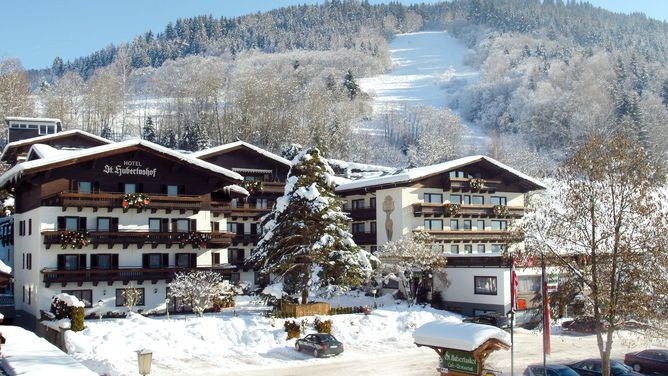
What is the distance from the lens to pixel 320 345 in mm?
36719

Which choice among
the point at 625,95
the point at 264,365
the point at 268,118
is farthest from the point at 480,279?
the point at 625,95

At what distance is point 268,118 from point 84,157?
8064 cm

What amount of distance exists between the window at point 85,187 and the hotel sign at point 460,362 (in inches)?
1201

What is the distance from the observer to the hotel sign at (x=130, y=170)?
4631cm

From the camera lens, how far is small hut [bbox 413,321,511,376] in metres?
22.2

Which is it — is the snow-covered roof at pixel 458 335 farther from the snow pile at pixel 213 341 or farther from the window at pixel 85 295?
the window at pixel 85 295

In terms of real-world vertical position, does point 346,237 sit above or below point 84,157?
below

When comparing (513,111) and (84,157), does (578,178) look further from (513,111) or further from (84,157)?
(513,111)

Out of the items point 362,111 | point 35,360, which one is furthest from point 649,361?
point 362,111

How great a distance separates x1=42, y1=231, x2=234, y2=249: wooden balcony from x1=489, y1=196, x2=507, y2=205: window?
28.4 m

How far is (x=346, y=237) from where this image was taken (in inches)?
1758

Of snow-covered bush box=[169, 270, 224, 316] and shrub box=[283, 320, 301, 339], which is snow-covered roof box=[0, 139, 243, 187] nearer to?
snow-covered bush box=[169, 270, 224, 316]

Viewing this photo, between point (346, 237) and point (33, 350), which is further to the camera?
point (346, 237)

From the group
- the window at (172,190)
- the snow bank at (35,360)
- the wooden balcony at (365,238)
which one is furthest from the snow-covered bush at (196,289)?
the wooden balcony at (365,238)
